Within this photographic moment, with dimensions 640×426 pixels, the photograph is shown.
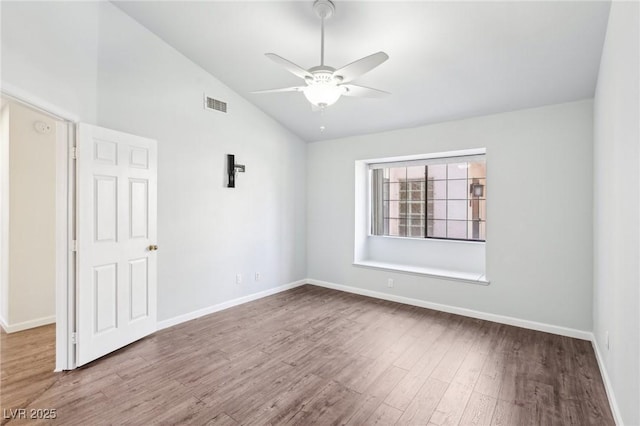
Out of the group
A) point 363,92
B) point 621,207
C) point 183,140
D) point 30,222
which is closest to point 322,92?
point 363,92

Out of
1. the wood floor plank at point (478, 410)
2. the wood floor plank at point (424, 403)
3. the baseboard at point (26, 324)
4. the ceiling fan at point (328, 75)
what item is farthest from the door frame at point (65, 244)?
the wood floor plank at point (478, 410)

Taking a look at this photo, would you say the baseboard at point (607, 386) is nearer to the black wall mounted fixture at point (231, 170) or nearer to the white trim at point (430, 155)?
the white trim at point (430, 155)

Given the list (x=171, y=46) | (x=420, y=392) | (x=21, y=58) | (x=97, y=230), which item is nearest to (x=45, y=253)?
(x=97, y=230)

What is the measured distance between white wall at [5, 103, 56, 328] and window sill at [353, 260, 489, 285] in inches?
163

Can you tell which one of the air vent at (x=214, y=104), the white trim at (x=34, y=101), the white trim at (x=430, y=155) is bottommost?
the white trim at (x=34, y=101)

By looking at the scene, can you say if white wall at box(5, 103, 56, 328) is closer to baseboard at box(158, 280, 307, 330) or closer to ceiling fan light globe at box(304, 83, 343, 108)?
baseboard at box(158, 280, 307, 330)

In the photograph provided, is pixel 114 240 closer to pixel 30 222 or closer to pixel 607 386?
pixel 30 222

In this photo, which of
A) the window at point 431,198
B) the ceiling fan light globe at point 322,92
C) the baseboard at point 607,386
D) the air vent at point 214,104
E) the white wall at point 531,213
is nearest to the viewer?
the baseboard at point 607,386

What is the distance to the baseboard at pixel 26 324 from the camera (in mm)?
3486

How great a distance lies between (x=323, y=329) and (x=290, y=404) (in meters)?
1.40

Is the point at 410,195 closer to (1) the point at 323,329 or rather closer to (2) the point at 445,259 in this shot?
(2) the point at 445,259

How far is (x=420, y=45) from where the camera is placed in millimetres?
2889

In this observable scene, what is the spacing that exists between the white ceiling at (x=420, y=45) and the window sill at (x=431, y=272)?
2.11 meters

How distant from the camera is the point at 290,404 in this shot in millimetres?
2234
